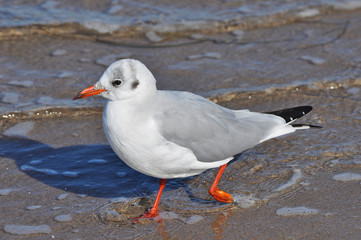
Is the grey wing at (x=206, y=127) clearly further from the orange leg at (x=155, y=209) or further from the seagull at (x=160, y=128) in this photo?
the orange leg at (x=155, y=209)

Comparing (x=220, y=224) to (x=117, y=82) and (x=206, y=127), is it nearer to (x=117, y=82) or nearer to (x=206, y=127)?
(x=206, y=127)

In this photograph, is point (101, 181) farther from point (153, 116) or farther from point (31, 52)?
point (31, 52)

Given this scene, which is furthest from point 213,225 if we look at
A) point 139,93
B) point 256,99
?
point 256,99

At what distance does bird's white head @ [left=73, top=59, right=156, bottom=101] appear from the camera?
4.19m

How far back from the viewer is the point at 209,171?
16.8 ft

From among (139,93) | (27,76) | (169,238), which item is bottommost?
(169,238)

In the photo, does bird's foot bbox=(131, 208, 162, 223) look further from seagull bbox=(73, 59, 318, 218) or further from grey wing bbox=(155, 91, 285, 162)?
grey wing bbox=(155, 91, 285, 162)

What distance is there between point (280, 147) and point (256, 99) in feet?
3.86

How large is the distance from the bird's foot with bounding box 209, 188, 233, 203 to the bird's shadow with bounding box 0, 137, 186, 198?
0.44 meters

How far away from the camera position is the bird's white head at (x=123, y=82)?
165 inches

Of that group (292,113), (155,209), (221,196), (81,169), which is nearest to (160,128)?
A: (155,209)

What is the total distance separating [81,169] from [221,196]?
142cm

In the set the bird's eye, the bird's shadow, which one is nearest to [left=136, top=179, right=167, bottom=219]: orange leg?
the bird's shadow

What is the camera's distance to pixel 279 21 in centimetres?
875
